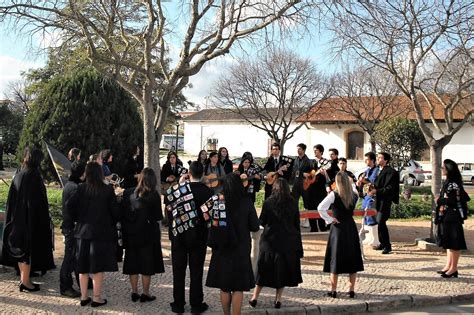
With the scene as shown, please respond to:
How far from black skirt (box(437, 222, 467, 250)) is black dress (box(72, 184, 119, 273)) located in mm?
4904

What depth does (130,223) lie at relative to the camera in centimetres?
630

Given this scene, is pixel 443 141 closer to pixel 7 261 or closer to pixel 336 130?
pixel 7 261

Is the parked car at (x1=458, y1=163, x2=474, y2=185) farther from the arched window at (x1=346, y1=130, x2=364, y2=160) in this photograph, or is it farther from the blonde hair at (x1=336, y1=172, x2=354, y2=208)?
the blonde hair at (x1=336, y1=172, x2=354, y2=208)

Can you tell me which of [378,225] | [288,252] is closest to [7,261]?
[288,252]

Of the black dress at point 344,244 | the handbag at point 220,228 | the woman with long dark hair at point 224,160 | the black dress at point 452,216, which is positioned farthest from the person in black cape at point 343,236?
the woman with long dark hair at point 224,160

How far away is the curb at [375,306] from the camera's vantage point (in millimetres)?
6266

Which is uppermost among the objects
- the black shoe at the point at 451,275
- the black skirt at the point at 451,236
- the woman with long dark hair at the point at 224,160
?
the woman with long dark hair at the point at 224,160

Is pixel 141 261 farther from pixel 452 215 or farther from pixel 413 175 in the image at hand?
pixel 413 175

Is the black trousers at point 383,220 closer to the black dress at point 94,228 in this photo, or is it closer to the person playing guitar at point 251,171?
the person playing guitar at point 251,171

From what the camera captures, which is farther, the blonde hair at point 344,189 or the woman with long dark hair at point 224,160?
the woman with long dark hair at point 224,160

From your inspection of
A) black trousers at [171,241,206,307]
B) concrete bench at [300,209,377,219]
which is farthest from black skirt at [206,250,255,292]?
concrete bench at [300,209,377,219]

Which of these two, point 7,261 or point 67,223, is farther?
point 7,261

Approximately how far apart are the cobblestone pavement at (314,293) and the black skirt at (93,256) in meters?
0.47

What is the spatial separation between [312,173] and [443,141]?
8.71 feet
